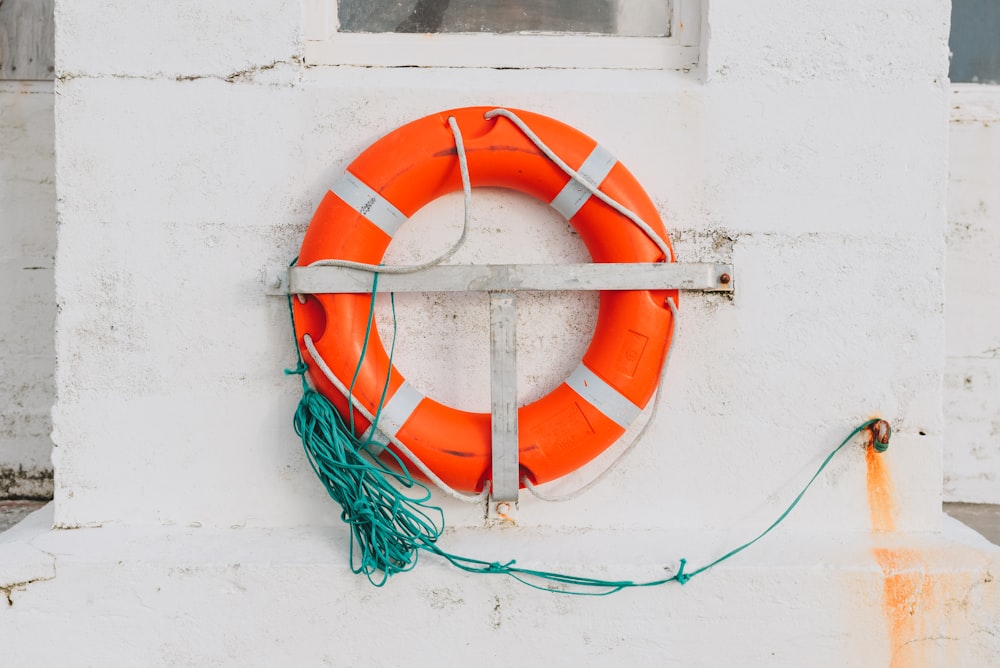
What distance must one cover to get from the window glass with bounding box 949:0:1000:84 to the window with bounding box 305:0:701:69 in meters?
1.32

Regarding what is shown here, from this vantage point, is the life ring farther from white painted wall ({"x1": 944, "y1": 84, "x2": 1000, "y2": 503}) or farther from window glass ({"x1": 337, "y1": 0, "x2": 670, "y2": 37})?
white painted wall ({"x1": 944, "y1": 84, "x2": 1000, "y2": 503})

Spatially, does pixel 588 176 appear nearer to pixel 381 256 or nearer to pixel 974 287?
pixel 381 256

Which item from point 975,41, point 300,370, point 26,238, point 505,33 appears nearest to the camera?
point 300,370

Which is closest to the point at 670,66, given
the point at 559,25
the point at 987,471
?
the point at 559,25

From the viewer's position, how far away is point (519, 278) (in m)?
1.68

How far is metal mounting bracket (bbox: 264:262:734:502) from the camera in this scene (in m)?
1.66

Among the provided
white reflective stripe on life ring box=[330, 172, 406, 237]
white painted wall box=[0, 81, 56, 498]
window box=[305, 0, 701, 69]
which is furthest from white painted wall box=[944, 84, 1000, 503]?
white painted wall box=[0, 81, 56, 498]

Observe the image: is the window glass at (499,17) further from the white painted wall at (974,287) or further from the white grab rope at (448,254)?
the white painted wall at (974,287)

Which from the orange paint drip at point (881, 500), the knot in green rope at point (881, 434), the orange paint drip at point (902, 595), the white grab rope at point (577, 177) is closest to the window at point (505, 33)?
the white grab rope at point (577, 177)

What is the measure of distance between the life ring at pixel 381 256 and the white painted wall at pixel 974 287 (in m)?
1.39

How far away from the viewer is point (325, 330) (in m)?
1.67

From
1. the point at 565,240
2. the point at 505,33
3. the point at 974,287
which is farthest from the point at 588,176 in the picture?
the point at 974,287

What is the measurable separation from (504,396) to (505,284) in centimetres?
25

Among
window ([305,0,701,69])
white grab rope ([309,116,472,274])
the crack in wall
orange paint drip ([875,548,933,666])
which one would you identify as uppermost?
window ([305,0,701,69])
